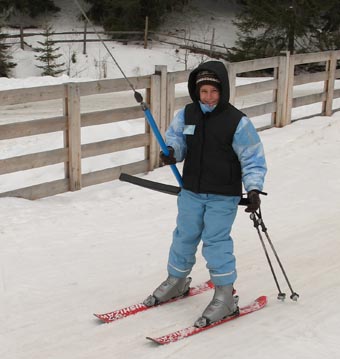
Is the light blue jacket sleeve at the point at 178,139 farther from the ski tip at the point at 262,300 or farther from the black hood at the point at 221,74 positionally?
the ski tip at the point at 262,300

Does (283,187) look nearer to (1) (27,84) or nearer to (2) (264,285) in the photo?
(2) (264,285)

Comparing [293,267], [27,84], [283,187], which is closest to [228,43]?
[27,84]

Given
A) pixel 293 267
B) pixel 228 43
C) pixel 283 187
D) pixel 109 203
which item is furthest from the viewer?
pixel 228 43

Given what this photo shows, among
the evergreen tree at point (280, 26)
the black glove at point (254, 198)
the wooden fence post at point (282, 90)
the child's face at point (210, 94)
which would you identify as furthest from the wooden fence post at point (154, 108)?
the evergreen tree at point (280, 26)

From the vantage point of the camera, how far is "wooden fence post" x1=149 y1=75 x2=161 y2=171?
817cm

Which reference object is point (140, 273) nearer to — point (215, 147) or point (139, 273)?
point (139, 273)

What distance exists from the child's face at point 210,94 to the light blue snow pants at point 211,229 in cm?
57

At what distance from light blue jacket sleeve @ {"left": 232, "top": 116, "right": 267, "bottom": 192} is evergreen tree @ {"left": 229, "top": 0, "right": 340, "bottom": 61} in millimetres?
22357

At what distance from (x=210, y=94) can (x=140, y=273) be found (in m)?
1.72

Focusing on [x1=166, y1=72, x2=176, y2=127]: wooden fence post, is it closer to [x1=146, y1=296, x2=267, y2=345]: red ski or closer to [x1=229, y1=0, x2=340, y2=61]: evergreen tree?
[x1=146, y1=296, x2=267, y2=345]: red ski

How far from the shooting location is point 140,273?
530 cm

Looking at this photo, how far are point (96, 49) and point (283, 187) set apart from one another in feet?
65.3

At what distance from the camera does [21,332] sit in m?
4.25

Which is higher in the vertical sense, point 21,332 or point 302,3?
point 302,3
